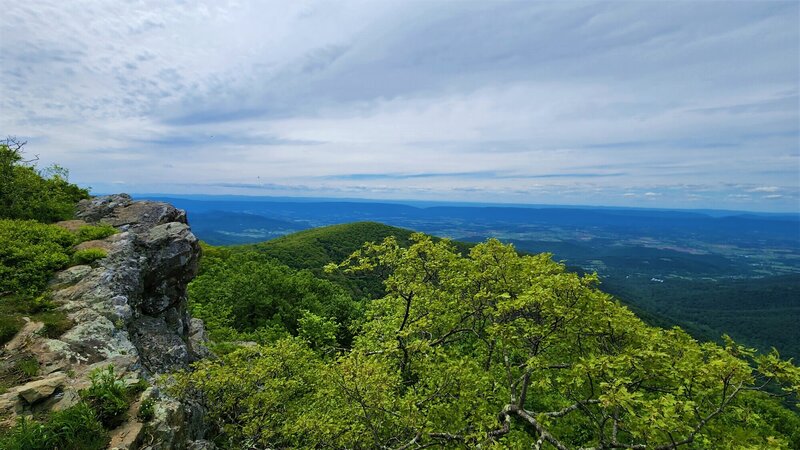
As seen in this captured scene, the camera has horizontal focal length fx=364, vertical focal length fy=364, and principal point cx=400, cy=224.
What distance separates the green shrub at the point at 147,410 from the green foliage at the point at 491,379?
179cm

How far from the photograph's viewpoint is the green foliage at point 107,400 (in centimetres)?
956

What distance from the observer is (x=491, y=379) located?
14.8m

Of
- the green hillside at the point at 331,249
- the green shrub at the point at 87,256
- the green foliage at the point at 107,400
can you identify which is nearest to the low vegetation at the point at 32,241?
the green shrub at the point at 87,256

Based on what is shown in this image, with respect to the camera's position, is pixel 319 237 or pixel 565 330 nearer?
pixel 565 330

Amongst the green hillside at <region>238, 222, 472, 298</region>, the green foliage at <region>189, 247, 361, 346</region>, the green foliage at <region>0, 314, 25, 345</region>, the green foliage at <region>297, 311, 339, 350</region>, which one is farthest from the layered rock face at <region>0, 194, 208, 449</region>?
the green hillside at <region>238, 222, 472, 298</region>

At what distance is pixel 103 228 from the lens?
18.1 metres

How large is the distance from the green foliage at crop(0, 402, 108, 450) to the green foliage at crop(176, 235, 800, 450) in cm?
308

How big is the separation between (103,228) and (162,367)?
28.0 feet

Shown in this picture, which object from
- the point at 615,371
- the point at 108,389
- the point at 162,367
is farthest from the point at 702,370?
the point at 162,367

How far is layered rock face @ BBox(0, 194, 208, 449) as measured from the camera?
9773 millimetres

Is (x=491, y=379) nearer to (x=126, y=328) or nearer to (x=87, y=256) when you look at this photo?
(x=126, y=328)

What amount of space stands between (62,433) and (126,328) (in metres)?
5.71

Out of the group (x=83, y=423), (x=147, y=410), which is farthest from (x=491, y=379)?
(x=83, y=423)

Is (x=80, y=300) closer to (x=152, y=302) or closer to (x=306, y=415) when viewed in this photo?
(x=152, y=302)
